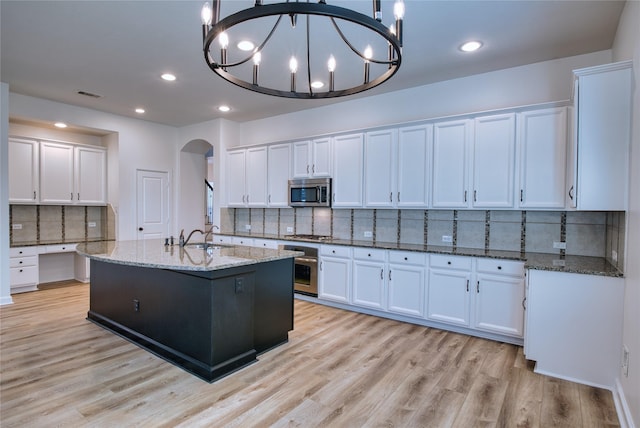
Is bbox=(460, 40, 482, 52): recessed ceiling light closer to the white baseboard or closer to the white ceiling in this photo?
the white ceiling

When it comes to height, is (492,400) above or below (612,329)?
below

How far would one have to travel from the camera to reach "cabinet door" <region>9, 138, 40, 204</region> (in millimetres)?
5160

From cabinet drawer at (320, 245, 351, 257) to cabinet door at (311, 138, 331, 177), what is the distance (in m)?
1.06

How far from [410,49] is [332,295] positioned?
3029mm

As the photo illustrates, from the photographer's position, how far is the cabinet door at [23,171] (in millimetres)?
5160

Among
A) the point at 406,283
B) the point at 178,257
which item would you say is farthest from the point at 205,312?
the point at 406,283

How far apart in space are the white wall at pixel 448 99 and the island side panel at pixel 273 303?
100 inches

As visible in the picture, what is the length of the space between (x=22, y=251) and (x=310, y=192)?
14.3ft

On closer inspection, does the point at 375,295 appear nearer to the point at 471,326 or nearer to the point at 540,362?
the point at 471,326

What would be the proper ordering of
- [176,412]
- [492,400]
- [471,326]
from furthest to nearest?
1. [471,326]
2. [492,400]
3. [176,412]

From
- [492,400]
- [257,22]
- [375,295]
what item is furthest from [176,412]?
[257,22]

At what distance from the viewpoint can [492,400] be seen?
2395mm

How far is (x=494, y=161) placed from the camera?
3.60 meters

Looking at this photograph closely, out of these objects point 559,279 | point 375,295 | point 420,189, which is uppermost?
point 420,189
